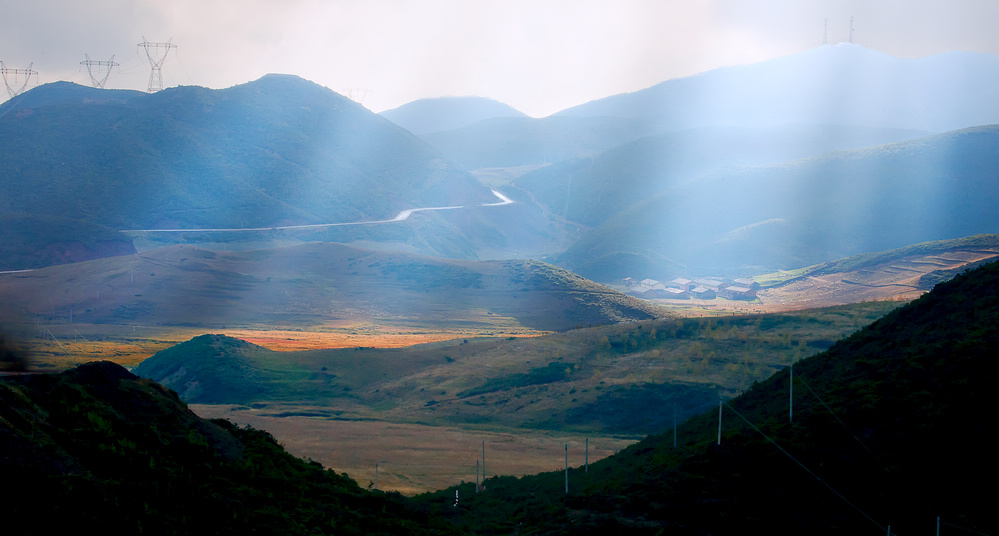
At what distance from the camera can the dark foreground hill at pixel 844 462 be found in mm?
16562

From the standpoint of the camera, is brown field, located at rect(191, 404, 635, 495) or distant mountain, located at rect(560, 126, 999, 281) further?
distant mountain, located at rect(560, 126, 999, 281)

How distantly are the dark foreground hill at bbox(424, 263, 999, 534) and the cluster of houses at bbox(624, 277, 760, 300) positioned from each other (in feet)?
259

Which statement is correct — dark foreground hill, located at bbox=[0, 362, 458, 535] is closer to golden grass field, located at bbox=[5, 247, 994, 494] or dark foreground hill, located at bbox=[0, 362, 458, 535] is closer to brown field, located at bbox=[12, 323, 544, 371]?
golden grass field, located at bbox=[5, 247, 994, 494]

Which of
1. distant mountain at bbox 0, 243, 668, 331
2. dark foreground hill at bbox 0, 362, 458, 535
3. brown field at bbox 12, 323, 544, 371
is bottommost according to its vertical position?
dark foreground hill at bbox 0, 362, 458, 535

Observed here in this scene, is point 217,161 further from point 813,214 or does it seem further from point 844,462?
point 844,462

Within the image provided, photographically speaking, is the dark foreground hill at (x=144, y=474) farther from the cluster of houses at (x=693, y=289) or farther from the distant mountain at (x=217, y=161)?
the distant mountain at (x=217, y=161)

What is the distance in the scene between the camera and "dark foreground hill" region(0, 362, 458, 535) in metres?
12.9

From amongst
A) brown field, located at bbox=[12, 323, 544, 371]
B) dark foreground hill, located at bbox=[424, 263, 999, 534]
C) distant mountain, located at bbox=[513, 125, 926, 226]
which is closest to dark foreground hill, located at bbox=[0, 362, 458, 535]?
dark foreground hill, located at bbox=[424, 263, 999, 534]

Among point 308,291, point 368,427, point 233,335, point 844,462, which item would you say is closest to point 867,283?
point 308,291

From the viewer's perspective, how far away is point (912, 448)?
17.6 meters

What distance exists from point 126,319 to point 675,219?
97.8 meters

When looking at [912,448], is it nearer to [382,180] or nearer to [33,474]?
[33,474]

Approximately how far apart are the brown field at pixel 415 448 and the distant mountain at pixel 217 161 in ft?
300

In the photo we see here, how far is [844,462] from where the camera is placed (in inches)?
707
